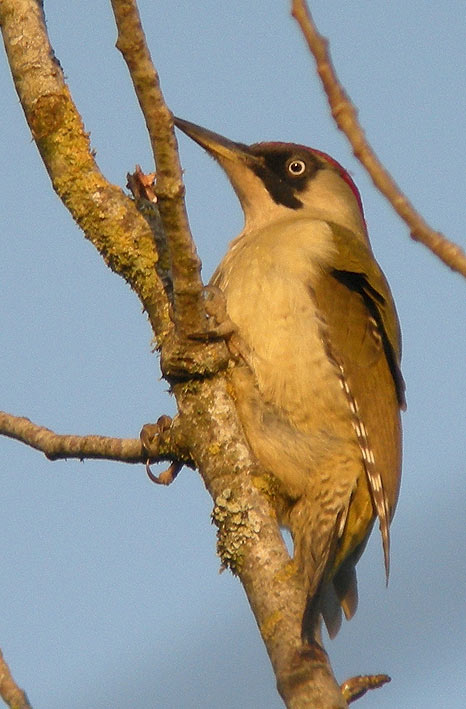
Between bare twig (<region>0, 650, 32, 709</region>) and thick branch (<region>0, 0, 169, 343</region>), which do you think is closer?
bare twig (<region>0, 650, 32, 709</region>)

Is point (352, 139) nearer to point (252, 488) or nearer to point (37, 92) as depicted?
point (252, 488)

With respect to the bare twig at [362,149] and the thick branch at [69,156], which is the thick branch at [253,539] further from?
the bare twig at [362,149]

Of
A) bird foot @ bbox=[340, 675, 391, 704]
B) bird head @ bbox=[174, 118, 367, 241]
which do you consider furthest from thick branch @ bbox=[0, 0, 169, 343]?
bird foot @ bbox=[340, 675, 391, 704]

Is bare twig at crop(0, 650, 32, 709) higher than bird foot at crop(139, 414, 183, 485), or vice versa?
bird foot at crop(139, 414, 183, 485)

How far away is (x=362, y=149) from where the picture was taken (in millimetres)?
2111

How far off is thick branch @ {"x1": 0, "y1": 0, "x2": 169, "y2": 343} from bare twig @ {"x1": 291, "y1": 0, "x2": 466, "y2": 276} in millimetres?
1745

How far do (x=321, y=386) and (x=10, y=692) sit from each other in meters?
1.78

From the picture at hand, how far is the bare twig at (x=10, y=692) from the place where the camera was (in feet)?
9.18

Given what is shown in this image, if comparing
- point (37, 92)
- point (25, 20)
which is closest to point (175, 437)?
point (37, 92)

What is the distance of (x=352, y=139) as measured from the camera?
2158 mm

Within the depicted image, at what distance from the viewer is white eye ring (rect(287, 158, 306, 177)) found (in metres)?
5.58

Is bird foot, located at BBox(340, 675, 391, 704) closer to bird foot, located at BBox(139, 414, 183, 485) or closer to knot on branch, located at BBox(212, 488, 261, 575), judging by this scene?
knot on branch, located at BBox(212, 488, 261, 575)

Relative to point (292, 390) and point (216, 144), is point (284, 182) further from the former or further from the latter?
point (292, 390)

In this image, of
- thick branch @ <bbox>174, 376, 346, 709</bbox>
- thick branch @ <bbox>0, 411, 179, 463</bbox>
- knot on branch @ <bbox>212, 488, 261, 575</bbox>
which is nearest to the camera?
thick branch @ <bbox>174, 376, 346, 709</bbox>
